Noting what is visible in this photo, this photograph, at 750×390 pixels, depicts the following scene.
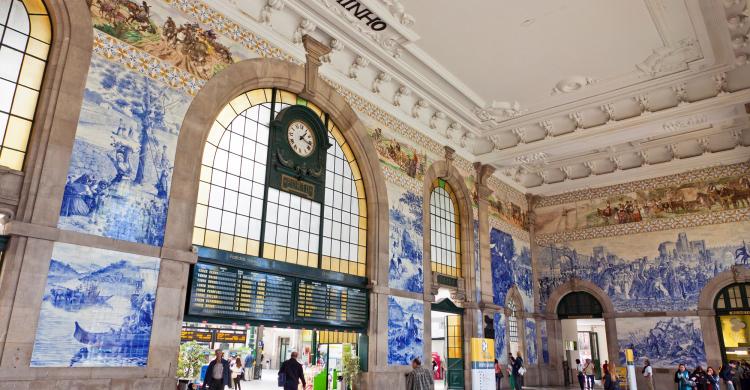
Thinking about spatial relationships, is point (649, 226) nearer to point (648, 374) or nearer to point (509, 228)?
point (509, 228)

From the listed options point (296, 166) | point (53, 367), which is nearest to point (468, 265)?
point (296, 166)

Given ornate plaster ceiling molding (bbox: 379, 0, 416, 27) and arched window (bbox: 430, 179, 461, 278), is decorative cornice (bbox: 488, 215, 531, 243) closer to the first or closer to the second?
arched window (bbox: 430, 179, 461, 278)

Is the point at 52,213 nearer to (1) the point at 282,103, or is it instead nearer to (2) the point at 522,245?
(1) the point at 282,103

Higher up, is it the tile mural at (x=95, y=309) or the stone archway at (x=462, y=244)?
the stone archway at (x=462, y=244)

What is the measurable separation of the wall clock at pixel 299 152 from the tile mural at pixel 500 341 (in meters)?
9.27

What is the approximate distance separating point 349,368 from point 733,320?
49.2ft

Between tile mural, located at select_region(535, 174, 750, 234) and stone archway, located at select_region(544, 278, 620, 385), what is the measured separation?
2.44 metres

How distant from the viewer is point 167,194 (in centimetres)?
888

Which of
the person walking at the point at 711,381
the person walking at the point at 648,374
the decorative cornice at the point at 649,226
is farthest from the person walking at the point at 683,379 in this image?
the decorative cornice at the point at 649,226

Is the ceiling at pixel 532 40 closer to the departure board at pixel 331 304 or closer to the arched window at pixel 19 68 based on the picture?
the departure board at pixel 331 304

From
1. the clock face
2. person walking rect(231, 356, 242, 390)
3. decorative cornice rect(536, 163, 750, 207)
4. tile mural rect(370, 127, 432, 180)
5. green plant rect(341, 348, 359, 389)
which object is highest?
decorative cornice rect(536, 163, 750, 207)

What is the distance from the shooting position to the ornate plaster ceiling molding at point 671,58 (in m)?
13.3

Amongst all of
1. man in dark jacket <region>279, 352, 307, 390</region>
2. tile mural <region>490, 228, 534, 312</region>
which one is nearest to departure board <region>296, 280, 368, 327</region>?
man in dark jacket <region>279, 352, 307, 390</region>

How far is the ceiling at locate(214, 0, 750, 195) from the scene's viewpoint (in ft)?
39.1
